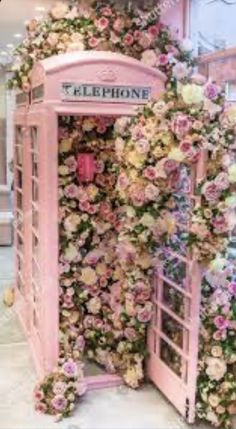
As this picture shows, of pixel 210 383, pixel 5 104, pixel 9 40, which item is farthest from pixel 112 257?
pixel 5 104

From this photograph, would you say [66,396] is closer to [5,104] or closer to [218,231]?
[218,231]

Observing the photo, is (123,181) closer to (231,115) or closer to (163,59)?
(231,115)

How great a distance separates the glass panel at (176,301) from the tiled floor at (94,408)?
2.08ft

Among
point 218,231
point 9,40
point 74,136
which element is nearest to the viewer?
point 218,231

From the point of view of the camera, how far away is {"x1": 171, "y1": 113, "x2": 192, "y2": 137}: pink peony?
279 cm

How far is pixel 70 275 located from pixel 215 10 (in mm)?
2276

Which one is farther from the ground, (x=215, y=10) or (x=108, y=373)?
(x=215, y=10)

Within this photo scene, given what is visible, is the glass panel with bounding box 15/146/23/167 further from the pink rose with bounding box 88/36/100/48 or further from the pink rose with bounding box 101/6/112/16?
the pink rose with bounding box 101/6/112/16

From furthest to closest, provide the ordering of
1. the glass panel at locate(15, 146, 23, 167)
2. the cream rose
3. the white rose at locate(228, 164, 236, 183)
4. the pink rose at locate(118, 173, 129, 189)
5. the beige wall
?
the beige wall
the glass panel at locate(15, 146, 23, 167)
the cream rose
the pink rose at locate(118, 173, 129, 189)
the white rose at locate(228, 164, 236, 183)

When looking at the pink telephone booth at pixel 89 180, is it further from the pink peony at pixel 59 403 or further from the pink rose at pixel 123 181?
the pink rose at pixel 123 181

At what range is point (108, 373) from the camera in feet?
12.3

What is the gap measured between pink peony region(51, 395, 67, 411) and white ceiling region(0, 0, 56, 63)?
3.94 meters

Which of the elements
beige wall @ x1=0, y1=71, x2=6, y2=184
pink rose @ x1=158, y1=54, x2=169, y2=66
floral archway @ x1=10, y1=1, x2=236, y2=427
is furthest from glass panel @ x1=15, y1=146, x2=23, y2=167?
beige wall @ x1=0, y1=71, x2=6, y2=184

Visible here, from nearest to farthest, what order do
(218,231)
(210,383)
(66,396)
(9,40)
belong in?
(218,231) < (210,383) < (66,396) < (9,40)
